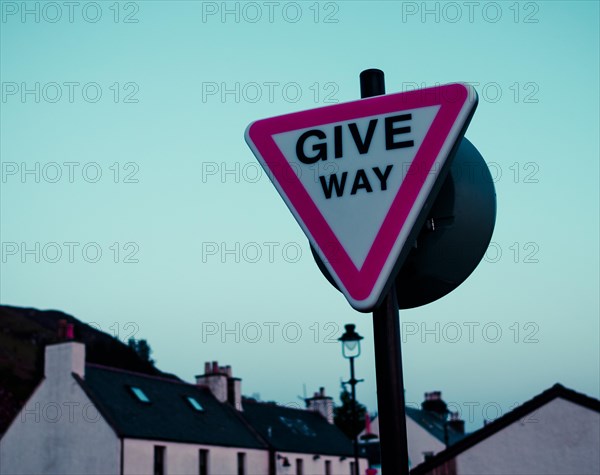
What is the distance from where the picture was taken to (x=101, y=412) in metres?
29.2

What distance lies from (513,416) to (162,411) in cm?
1935

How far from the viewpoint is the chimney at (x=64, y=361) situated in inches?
1208

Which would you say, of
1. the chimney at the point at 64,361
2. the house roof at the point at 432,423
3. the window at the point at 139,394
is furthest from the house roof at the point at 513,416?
the house roof at the point at 432,423

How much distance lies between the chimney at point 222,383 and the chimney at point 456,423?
88.8ft

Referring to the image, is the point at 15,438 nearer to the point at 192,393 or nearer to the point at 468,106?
the point at 192,393

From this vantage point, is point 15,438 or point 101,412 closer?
point 101,412

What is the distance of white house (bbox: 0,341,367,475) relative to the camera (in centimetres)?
2909

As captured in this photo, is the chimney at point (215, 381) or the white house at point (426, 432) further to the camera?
the white house at point (426, 432)

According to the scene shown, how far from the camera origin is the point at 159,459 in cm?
3048

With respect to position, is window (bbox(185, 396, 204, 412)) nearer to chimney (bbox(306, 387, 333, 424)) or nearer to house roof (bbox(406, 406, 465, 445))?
chimney (bbox(306, 387, 333, 424))

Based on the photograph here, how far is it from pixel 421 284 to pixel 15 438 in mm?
32018

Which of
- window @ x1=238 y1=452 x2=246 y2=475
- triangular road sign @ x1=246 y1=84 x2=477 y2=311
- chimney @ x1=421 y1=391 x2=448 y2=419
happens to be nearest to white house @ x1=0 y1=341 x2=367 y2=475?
window @ x1=238 y1=452 x2=246 y2=475

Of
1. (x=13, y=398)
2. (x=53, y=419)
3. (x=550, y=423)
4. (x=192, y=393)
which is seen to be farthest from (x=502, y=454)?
(x=13, y=398)

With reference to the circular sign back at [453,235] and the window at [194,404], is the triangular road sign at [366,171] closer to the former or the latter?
the circular sign back at [453,235]
